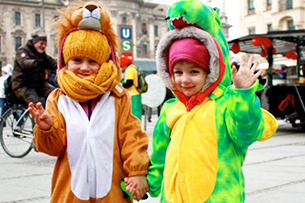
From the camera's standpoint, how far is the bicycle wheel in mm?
6848

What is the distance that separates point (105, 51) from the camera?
290 centimetres

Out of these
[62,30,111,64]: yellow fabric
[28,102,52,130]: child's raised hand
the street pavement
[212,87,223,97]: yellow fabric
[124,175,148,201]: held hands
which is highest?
[62,30,111,64]: yellow fabric

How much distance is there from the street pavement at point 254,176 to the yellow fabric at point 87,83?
1.73 m

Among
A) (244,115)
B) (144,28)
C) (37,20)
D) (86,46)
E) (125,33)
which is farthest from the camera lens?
(144,28)

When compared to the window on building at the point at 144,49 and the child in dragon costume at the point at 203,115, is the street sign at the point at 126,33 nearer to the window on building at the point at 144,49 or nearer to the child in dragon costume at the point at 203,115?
the child in dragon costume at the point at 203,115

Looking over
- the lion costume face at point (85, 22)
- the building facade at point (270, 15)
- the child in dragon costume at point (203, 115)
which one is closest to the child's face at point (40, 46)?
the lion costume face at point (85, 22)

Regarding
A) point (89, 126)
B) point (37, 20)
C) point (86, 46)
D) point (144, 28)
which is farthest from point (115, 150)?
point (144, 28)

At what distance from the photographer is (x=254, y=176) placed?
5.25 metres

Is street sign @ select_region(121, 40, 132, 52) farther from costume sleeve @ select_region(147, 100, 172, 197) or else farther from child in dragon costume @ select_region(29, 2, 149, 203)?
costume sleeve @ select_region(147, 100, 172, 197)

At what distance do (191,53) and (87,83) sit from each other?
0.64 meters

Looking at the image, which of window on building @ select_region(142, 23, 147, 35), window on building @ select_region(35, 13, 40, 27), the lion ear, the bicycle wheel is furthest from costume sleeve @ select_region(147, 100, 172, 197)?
window on building @ select_region(142, 23, 147, 35)

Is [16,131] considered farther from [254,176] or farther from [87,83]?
[87,83]

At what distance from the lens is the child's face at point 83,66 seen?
2.84 metres

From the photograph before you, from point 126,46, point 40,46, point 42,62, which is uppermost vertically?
point 126,46
